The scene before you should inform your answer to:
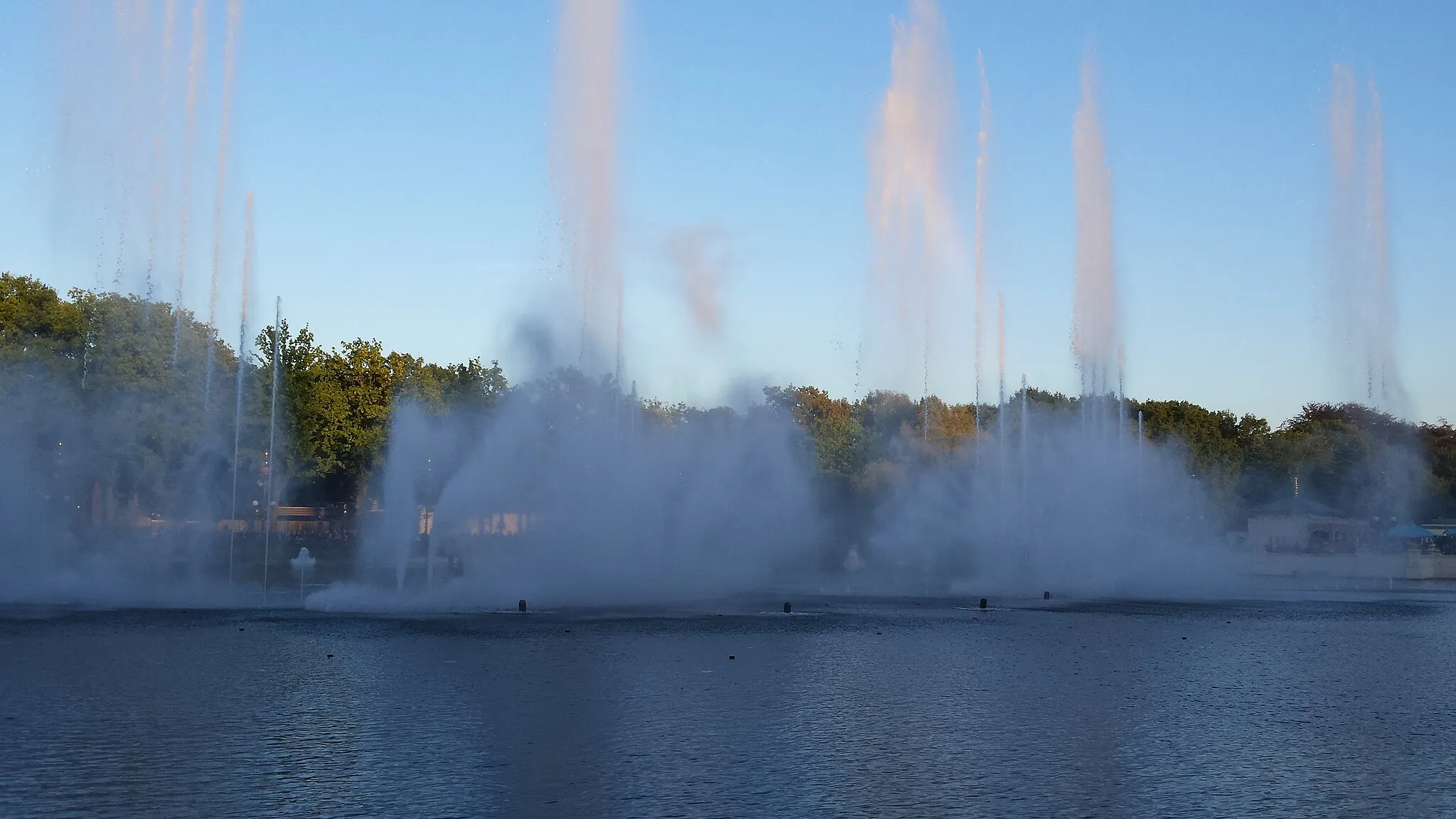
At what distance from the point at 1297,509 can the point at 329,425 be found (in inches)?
3028

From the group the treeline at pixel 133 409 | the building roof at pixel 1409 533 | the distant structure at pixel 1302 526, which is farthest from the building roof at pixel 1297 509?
the treeline at pixel 133 409

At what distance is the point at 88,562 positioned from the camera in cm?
5775

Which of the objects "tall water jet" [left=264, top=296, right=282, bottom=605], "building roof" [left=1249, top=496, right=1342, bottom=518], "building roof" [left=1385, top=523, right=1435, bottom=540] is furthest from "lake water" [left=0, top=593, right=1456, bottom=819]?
"building roof" [left=1249, top=496, right=1342, bottom=518]

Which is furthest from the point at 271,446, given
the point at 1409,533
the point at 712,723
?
the point at 1409,533

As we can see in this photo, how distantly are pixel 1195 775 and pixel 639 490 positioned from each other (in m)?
51.3

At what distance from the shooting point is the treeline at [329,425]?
228 ft

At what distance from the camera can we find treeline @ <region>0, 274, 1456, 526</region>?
228 ft

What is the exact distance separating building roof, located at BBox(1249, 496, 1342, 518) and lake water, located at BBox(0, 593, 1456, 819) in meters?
84.6

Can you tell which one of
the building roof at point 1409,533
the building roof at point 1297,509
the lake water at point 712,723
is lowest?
the lake water at point 712,723

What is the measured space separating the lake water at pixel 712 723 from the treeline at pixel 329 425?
36.8 m

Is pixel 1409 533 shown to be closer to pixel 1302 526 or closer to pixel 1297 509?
pixel 1302 526

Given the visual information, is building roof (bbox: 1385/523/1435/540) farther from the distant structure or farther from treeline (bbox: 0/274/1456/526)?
treeline (bbox: 0/274/1456/526)

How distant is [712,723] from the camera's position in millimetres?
18875

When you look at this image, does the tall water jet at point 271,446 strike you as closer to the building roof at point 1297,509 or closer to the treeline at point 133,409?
the treeline at point 133,409
